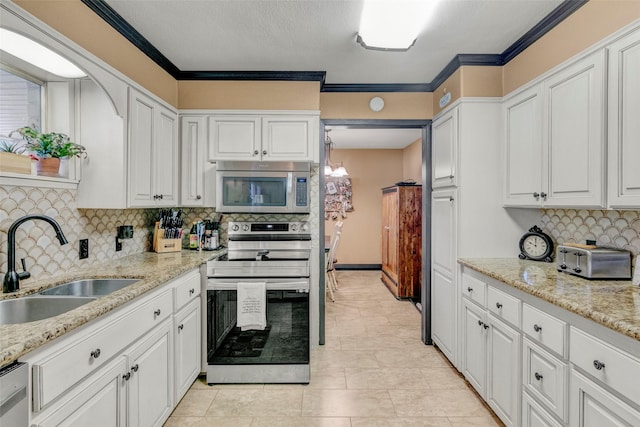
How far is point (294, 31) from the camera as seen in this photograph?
7.57 ft

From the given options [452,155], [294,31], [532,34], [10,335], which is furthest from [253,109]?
[10,335]

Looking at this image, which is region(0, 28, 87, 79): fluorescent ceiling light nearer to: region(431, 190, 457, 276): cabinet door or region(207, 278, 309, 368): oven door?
region(207, 278, 309, 368): oven door

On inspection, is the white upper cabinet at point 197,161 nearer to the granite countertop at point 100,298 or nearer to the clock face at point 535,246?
the granite countertop at point 100,298

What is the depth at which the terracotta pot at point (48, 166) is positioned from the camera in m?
1.78

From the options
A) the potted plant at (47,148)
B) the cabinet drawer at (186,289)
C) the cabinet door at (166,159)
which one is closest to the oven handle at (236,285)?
the cabinet drawer at (186,289)

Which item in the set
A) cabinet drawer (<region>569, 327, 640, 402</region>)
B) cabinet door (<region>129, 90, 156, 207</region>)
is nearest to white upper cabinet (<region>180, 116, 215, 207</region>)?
cabinet door (<region>129, 90, 156, 207</region>)

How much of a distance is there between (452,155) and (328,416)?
6.89ft

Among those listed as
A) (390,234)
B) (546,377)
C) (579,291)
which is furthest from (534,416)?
(390,234)

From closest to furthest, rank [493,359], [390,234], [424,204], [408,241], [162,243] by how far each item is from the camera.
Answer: [493,359]
[162,243]
[424,204]
[408,241]
[390,234]

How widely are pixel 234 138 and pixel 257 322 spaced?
1.57m

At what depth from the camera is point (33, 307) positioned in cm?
158

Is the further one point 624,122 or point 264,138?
point 264,138

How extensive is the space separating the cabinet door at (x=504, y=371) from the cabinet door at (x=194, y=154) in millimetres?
2437

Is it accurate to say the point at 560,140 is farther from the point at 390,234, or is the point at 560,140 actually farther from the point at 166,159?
the point at 390,234
